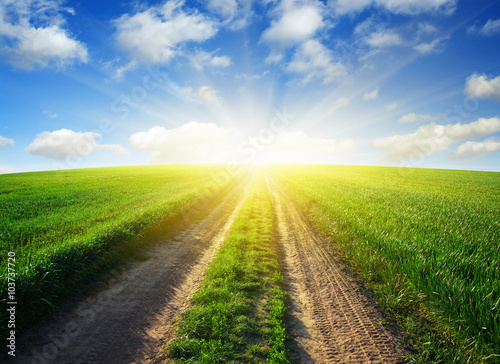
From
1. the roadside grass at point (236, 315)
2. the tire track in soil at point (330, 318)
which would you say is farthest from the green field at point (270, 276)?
the tire track in soil at point (330, 318)

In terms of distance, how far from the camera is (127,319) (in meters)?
4.53

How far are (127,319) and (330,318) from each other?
14.7 feet

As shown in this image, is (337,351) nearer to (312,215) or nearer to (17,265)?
(17,265)

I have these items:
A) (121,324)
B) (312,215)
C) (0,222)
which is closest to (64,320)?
(121,324)

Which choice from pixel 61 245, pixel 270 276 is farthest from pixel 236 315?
pixel 61 245

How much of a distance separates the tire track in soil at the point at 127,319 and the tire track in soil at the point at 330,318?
8.83ft

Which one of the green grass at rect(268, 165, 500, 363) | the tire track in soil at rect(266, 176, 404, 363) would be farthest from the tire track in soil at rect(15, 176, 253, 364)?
the green grass at rect(268, 165, 500, 363)

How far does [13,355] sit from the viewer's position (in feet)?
11.8

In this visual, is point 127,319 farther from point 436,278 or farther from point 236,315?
point 436,278

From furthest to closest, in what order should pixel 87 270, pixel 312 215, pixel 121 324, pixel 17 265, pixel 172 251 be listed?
pixel 312 215 → pixel 172 251 → pixel 87 270 → pixel 17 265 → pixel 121 324

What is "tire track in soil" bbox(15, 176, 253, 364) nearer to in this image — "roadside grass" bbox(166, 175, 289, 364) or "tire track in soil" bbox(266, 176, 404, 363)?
"roadside grass" bbox(166, 175, 289, 364)

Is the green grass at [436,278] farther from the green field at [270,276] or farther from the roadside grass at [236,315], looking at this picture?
the roadside grass at [236,315]

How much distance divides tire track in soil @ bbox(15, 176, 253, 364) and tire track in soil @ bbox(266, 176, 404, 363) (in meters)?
2.69

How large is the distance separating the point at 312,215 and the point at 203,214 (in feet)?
23.6
